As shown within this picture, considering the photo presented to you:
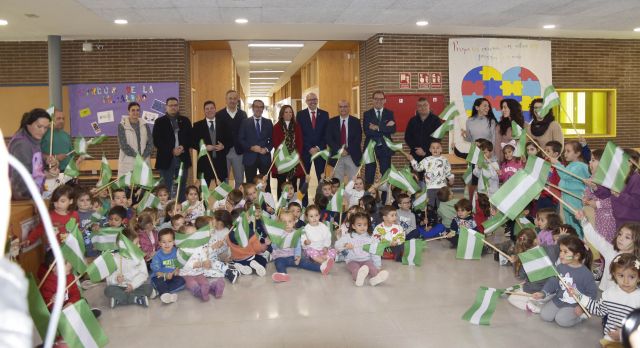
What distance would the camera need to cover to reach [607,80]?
12109mm

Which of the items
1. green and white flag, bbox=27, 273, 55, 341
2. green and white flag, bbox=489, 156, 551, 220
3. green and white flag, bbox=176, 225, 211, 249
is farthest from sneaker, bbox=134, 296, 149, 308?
green and white flag, bbox=489, 156, 551, 220

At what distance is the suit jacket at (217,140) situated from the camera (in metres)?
7.40

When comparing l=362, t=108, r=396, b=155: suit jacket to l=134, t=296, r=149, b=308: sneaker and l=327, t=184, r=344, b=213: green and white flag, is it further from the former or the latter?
l=134, t=296, r=149, b=308: sneaker

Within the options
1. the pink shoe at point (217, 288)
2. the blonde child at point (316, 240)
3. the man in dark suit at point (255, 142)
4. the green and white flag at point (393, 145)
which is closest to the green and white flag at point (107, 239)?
the pink shoe at point (217, 288)

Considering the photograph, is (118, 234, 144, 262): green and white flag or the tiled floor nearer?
the tiled floor

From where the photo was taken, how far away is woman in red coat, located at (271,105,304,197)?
25.1ft

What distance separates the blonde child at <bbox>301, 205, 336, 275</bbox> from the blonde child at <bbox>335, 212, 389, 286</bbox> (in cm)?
12

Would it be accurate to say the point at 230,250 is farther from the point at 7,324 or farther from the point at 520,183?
the point at 7,324

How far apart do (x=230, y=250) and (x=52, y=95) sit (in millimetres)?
6895

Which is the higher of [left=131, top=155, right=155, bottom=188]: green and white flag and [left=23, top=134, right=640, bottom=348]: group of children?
[left=131, top=155, right=155, bottom=188]: green and white flag

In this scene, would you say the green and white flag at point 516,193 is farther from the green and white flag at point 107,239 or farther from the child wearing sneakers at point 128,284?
the green and white flag at point 107,239

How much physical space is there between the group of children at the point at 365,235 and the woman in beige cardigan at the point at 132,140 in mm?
503

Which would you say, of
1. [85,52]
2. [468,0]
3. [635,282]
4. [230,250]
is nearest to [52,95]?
[85,52]

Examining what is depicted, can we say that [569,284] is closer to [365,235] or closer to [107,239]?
[365,235]
